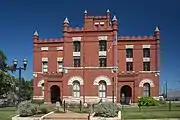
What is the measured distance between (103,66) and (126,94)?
268 inches

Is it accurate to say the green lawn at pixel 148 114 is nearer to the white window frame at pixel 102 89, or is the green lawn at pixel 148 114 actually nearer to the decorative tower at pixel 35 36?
the white window frame at pixel 102 89

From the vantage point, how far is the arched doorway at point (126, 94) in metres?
48.6

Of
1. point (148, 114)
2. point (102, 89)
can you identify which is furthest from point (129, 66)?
point (148, 114)

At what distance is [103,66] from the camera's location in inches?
1828

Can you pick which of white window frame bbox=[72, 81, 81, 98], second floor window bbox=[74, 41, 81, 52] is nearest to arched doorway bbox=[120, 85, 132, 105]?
white window frame bbox=[72, 81, 81, 98]

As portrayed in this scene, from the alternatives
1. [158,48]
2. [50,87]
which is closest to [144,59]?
[158,48]

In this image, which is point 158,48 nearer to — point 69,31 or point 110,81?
point 110,81

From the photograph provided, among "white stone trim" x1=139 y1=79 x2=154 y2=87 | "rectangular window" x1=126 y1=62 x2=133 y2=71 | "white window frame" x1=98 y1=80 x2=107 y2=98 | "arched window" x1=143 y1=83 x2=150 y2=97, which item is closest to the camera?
"white window frame" x1=98 y1=80 x2=107 y2=98

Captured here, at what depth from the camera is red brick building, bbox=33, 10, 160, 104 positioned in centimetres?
4584

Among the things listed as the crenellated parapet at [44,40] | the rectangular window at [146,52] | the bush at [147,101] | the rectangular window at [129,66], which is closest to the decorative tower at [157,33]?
the rectangular window at [146,52]

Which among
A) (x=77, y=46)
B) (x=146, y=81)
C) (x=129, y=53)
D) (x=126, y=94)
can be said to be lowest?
(x=126, y=94)

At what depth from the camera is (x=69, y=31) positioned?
154 ft

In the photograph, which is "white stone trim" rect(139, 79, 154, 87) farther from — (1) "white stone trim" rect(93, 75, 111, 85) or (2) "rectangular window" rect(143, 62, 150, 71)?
(1) "white stone trim" rect(93, 75, 111, 85)

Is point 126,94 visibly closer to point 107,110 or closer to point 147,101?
point 147,101
